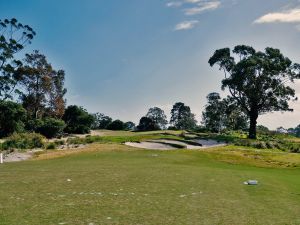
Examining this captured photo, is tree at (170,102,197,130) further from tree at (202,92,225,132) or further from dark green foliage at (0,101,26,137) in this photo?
dark green foliage at (0,101,26,137)

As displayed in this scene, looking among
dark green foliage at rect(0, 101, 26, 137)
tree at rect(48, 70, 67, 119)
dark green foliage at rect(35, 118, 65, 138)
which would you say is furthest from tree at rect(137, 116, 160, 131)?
dark green foliage at rect(0, 101, 26, 137)

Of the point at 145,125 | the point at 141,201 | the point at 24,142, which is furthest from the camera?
the point at 145,125

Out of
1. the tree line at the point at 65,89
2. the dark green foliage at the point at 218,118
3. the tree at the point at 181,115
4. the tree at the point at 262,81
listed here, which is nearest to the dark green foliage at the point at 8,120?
the tree line at the point at 65,89

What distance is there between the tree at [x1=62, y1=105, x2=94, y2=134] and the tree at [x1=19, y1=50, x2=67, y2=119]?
107 inches

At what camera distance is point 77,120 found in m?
97.3

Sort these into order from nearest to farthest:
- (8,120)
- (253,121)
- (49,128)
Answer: (8,120) → (49,128) → (253,121)

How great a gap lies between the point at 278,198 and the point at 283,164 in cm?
2500

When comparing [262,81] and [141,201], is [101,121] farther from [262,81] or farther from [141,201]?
[141,201]

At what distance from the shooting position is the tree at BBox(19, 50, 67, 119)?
9175 centimetres

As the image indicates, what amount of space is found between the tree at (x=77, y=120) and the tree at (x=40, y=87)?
2.73 meters

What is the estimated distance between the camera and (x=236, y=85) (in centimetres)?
8838

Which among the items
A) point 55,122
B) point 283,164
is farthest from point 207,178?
point 55,122

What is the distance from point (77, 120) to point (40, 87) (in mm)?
11534

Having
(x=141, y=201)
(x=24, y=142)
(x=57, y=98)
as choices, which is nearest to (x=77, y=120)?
(x=57, y=98)
